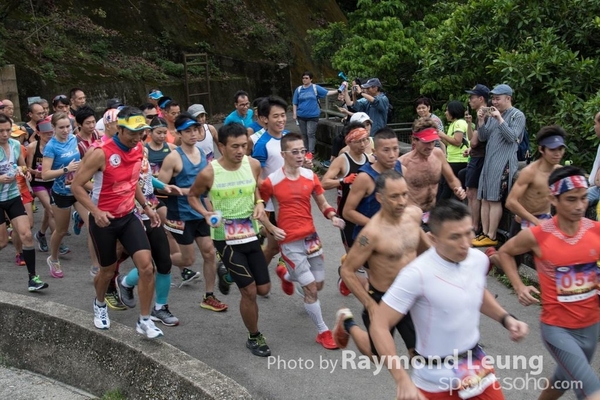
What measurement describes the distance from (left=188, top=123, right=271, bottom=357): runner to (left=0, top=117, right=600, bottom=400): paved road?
0.28 m

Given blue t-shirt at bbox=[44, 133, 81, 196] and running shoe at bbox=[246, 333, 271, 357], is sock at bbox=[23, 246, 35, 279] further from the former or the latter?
running shoe at bbox=[246, 333, 271, 357]

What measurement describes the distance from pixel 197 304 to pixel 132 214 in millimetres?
1699

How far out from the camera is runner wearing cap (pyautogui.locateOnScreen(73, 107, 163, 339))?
659cm

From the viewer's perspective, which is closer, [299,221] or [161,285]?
[299,221]

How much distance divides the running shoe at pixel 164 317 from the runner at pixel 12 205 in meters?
1.77

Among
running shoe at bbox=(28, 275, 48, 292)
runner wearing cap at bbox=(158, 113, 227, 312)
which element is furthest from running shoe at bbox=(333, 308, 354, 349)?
running shoe at bbox=(28, 275, 48, 292)

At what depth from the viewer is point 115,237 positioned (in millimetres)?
6762

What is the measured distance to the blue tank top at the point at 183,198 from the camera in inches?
313

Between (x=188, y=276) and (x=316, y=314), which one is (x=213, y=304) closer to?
(x=188, y=276)

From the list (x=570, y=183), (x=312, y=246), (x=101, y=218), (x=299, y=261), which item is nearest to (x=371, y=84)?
(x=312, y=246)

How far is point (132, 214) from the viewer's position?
6.89 m

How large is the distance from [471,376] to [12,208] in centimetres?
599

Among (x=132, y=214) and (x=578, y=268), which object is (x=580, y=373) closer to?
(x=578, y=268)

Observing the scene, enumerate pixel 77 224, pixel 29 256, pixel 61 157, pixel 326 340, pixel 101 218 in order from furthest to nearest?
pixel 77 224 < pixel 61 157 < pixel 29 256 < pixel 326 340 < pixel 101 218
